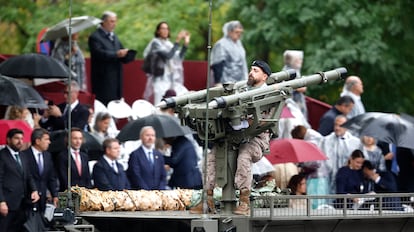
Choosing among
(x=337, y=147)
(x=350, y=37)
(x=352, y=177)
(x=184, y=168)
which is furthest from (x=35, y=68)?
(x=350, y=37)

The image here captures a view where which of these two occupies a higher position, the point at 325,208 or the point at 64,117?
the point at 64,117

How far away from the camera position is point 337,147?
27.8 meters

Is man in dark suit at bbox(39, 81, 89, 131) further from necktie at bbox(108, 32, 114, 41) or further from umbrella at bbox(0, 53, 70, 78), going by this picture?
necktie at bbox(108, 32, 114, 41)

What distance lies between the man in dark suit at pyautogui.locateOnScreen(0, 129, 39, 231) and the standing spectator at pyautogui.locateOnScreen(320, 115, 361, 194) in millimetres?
5748

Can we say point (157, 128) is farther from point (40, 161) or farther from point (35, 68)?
point (40, 161)

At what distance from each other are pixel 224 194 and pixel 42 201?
16.0 feet

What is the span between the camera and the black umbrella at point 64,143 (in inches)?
985

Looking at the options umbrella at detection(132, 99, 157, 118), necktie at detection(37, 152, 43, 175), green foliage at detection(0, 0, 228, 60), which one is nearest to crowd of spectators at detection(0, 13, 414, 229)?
necktie at detection(37, 152, 43, 175)

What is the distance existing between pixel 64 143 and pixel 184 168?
79.5 inches

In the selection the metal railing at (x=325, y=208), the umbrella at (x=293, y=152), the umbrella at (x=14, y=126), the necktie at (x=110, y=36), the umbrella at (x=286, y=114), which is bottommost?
the metal railing at (x=325, y=208)

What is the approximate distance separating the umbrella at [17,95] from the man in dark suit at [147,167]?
64.2 inches

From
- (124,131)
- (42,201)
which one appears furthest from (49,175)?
(124,131)

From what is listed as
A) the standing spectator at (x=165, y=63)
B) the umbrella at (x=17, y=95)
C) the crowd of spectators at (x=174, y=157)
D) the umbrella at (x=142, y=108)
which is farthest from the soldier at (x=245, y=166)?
the standing spectator at (x=165, y=63)

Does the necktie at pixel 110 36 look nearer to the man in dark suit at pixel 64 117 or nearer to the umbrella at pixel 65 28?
the umbrella at pixel 65 28
